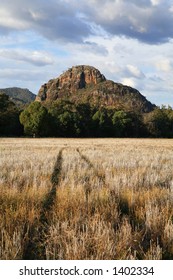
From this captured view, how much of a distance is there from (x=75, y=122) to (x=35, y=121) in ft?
42.0

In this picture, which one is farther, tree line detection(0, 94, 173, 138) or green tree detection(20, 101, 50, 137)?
tree line detection(0, 94, 173, 138)

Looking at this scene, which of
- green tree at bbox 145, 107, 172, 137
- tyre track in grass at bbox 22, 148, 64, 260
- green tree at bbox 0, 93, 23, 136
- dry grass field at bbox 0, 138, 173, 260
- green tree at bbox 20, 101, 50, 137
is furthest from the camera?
green tree at bbox 145, 107, 172, 137

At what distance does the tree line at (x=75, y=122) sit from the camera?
258 ft

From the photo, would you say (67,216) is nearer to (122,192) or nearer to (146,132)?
(122,192)

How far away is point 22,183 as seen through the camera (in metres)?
9.76

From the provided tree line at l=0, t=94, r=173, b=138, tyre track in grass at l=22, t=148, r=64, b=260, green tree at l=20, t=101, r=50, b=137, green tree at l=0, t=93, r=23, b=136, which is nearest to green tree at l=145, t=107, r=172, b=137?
tree line at l=0, t=94, r=173, b=138

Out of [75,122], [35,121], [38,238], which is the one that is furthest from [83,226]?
[75,122]

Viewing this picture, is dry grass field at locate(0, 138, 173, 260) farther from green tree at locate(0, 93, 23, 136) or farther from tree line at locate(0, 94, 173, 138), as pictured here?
green tree at locate(0, 93, 23, 136)

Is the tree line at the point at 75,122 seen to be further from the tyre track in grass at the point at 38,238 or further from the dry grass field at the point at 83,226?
the tyre track in grass at the point at 38,238

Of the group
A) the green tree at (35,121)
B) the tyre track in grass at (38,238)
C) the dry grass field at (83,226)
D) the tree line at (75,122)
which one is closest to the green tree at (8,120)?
the tree line at (75,122)

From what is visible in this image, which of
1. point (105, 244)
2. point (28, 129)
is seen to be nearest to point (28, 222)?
point (105, 244)

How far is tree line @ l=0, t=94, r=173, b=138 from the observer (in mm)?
78562
